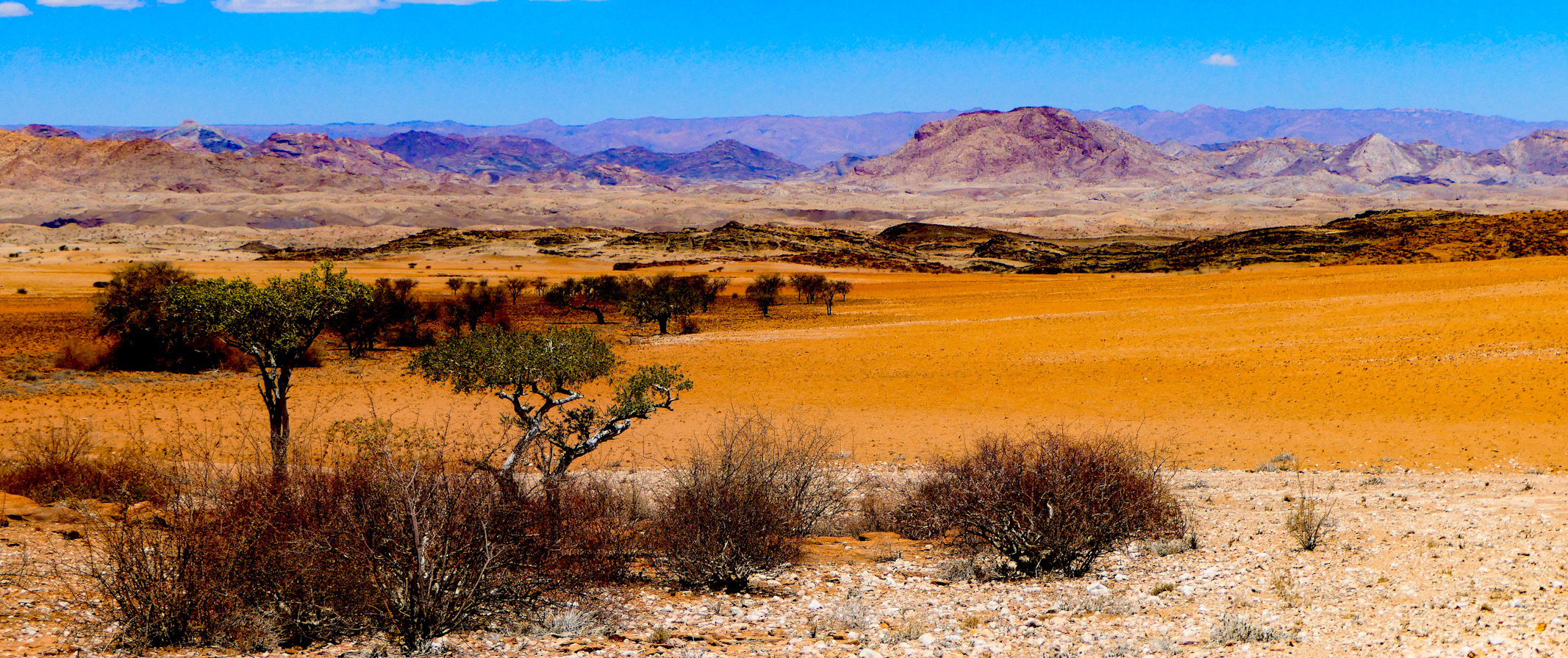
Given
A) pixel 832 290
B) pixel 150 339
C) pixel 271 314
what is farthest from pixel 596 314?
pixel 271 314

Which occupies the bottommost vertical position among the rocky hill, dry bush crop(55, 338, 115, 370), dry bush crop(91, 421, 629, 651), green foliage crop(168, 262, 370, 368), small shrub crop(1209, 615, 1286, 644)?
dry bush crop(55, 338, 115, 370)

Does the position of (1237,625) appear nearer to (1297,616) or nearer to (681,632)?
(1297,616)

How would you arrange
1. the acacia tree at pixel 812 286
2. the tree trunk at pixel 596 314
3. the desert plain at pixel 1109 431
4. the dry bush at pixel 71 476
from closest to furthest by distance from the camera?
the desert plain at pixel 1109 431 → the dry bush at pixel 71 476 → the tree trunk at pixel 596 314 → the acacia tree at pixel 812 286

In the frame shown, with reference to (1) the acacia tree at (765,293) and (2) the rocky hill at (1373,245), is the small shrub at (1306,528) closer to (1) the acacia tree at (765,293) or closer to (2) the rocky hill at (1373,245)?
(1) the acacia tree at (765,293)

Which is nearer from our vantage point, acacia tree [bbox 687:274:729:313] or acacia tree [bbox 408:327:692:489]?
acacia tree [bbox 408:327:692:489]

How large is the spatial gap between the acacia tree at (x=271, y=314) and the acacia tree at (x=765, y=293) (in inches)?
1419

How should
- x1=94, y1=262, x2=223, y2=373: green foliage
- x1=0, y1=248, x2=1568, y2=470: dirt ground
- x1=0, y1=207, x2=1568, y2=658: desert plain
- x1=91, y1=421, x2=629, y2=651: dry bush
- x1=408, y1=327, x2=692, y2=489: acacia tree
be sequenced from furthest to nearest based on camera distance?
x1=94, y1=262, x2=223, y2=373: green foliage < x1=0, y1=248, x2=1568, y2=470: dirt ground < x1=408, y1=327, x2=692, y2=489: acacia tree < x1=0, y1=207, x2=1568, y2=658: desert plain < x1=91, y1=421, x2=629, y2=651: dry bush

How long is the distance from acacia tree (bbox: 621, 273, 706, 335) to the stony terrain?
3293 cm

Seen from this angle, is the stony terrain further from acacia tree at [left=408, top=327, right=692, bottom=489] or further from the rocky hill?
the rocky hill

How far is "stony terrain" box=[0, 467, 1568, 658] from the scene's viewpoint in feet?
22.5

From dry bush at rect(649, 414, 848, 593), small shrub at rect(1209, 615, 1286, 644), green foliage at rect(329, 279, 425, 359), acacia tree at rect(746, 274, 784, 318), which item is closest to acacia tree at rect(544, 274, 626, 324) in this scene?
acacia tree at rect(746, 274, 784, 318)

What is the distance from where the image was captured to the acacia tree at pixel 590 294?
52125 millimetres

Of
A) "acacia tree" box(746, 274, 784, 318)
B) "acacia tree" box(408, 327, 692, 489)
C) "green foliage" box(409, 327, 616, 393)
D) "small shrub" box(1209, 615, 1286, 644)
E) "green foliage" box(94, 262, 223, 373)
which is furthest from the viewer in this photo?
"acacia tree" box(746, 274, 784, 318)

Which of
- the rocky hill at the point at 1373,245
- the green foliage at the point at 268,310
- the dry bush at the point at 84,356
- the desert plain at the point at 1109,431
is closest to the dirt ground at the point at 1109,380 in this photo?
the desert plain at the point at 1109,431
